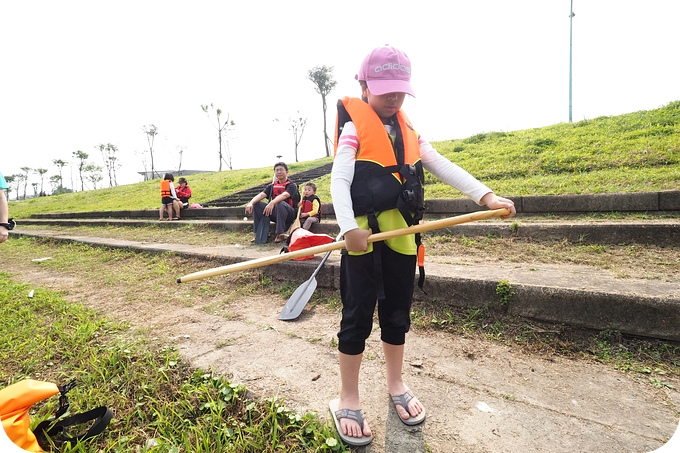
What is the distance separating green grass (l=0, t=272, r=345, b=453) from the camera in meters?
1.65

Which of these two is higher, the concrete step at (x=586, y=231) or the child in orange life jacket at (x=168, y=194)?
the child in orange life jacket at (x=168, y=194)

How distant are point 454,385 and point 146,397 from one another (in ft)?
5.96

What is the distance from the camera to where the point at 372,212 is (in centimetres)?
174

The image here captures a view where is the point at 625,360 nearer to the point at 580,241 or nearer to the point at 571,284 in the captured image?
the point at 571,284

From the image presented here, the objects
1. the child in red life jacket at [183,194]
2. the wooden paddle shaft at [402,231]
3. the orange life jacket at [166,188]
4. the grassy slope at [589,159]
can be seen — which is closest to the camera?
the wooden paddle shaft at [402,231]

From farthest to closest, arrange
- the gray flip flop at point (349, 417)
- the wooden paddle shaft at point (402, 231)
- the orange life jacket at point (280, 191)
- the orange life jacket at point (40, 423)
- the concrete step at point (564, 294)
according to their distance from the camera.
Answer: the orange life jacket at point (280, 191), the concrete step at point (564, 294), the wooden paddle shaft at point (402, 231), the gray flip flop at point (349, 417), the orange life jacket at point (40, 423)

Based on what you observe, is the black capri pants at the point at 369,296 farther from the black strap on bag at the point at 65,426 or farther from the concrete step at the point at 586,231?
the concrete step at the point at 586,231

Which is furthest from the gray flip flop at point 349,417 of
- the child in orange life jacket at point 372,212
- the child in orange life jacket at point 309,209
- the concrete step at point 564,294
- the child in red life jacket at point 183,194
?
the child in red life jacket at point 183,194

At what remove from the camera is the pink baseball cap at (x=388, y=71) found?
5.70 feet

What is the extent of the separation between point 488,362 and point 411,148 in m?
1.50

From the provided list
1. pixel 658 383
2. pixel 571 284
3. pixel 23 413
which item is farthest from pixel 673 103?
pixel 23 413

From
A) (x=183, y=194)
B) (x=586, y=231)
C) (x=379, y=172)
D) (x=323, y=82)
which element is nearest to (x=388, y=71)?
(x=379, y=172)

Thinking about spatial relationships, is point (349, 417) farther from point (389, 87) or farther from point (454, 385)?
point (389, 87)

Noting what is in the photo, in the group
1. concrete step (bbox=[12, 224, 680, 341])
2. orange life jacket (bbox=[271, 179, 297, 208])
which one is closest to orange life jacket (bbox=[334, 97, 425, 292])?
concrete step (bbox=[12, 224, 680, 341])
